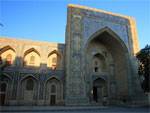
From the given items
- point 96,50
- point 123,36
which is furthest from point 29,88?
point 123,36

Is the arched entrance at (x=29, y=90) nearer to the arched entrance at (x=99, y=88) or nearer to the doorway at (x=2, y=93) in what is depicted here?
the doorway at (x=2, y=93)

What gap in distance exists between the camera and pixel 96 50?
67.8 ft

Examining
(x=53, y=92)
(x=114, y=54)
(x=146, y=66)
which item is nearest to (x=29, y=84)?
(x=53, y=92)

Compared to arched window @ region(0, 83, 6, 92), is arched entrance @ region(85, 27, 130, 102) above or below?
above

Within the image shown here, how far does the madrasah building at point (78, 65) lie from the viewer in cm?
1600

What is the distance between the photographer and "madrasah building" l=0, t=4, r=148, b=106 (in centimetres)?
1600

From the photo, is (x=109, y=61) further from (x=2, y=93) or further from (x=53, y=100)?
(x=2, y=93)

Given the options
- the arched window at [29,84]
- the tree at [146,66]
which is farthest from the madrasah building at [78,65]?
the tree at [146,66]

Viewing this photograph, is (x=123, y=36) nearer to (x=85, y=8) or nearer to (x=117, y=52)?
(x=117, y=52)

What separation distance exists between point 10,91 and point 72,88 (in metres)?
6.36

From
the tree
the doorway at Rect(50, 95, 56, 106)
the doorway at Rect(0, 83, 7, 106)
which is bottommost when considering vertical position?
the doorway at Rect(50, 95, 56, 106)

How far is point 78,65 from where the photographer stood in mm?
16516

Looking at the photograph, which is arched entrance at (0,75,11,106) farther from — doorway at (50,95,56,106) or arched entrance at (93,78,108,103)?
arched entrance at (93,78,108,103)

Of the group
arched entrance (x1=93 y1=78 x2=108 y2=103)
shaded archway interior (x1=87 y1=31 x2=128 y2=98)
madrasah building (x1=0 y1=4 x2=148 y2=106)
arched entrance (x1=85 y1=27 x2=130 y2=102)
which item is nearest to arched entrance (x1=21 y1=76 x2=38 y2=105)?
madrasah building (x1=0 y1=4 x2=148 y2=106)
